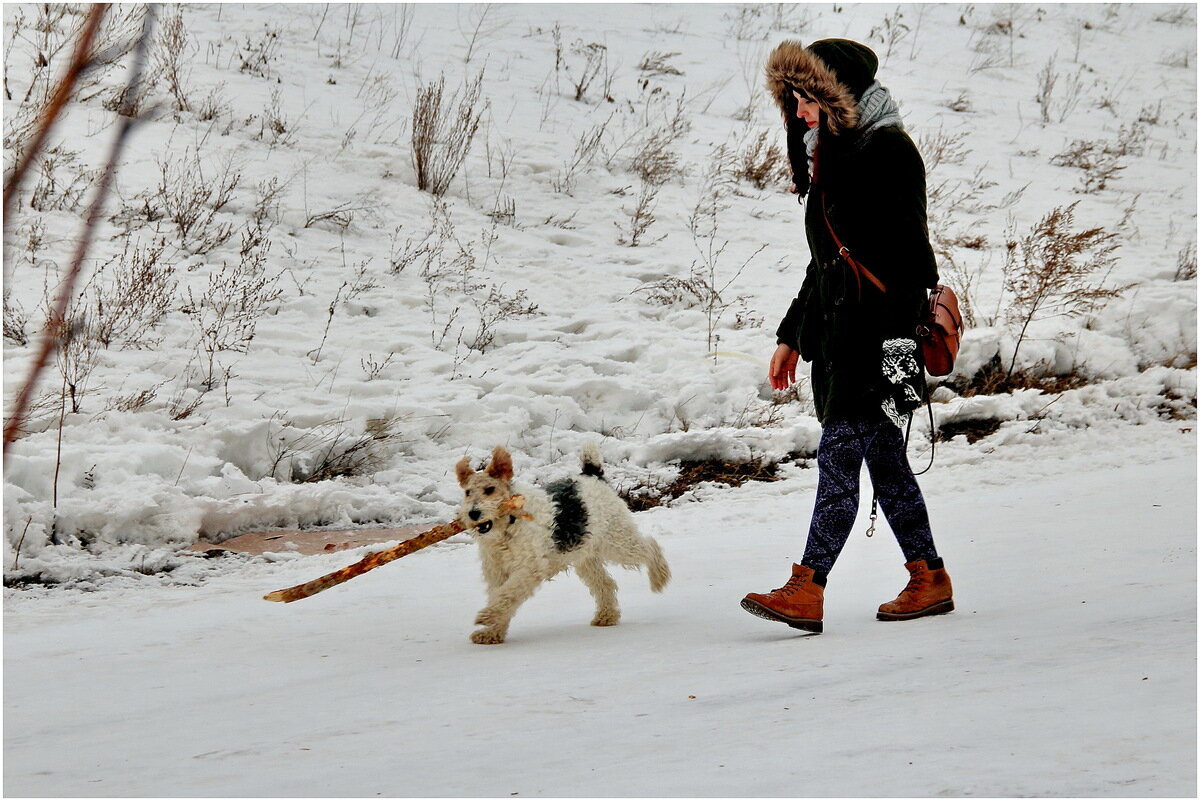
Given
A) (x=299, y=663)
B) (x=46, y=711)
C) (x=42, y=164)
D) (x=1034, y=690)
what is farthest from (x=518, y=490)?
(x=42, y=164)

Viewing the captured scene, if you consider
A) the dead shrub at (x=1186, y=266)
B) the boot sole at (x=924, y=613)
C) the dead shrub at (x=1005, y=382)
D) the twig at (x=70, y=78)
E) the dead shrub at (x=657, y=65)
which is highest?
the dead shrub at (x=657, y=65)

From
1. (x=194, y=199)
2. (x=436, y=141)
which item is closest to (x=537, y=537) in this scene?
(x=194, y=199)

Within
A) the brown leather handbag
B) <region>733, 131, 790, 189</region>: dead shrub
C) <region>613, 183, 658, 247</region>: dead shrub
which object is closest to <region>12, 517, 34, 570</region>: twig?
the brown leather handbag

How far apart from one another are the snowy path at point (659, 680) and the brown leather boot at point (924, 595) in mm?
76

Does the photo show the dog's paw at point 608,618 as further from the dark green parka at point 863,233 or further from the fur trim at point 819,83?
the fur trim at point 819,83

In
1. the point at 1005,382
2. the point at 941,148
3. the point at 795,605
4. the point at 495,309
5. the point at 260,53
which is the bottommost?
the point at 795,605

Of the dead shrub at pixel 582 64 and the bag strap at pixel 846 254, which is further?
the dead shrub at pixel 582 64

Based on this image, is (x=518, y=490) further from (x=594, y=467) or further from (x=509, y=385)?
(x=509, y=385)

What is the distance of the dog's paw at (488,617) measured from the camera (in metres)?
3.53

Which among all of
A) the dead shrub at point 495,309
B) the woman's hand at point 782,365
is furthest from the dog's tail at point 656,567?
the dead shrub at point 495,309

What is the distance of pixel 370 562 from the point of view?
3406mm

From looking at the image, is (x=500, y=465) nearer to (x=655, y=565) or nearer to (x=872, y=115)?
(x=655, y=565)

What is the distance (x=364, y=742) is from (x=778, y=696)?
1.01 meters

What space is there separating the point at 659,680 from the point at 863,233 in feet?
5.19
